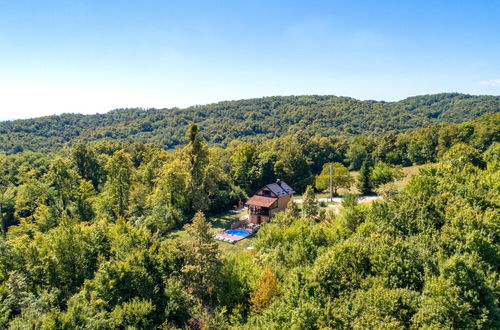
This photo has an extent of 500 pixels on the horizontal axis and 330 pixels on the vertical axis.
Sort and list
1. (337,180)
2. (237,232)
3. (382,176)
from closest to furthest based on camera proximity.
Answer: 1. (237,232)
2. (382,176)
3. (337,180)

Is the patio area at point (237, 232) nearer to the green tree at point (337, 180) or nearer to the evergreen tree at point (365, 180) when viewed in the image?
the green tree at point (337, 180)

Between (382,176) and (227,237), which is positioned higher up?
(382,176)

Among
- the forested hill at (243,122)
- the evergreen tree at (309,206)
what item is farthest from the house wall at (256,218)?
the forested hill at (243,122)

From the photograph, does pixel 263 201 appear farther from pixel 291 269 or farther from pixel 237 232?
pixel 291 269

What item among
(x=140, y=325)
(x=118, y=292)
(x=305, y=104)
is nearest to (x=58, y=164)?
(x=118, y=292)

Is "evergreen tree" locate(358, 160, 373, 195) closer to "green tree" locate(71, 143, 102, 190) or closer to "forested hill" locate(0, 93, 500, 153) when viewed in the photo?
"green tree" locate(71, 143, 102, 190)

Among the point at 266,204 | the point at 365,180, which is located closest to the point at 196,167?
the point at 266,204

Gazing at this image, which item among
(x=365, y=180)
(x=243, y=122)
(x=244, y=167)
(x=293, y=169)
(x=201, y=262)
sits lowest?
(x=365, y=180)

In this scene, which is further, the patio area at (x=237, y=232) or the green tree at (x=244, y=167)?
the green tree at (x=244, y=167)

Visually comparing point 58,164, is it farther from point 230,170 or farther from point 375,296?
point 375,296

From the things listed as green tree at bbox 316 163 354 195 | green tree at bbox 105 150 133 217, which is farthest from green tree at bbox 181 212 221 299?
green tree at bbox 316 163 354 195
